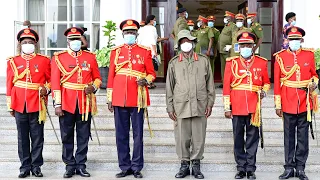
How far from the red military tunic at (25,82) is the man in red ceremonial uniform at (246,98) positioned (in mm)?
2360

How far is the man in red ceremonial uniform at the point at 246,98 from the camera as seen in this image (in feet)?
20.6

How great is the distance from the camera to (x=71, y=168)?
253 inches

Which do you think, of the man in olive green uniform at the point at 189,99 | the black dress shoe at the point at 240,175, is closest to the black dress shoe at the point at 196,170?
the man in olive green uniform at the point at 189,99

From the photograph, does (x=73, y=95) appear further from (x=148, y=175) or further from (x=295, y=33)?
(x=295, y=33)

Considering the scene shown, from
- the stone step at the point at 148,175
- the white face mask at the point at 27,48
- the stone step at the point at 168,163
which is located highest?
the white face mask at the point at 27,48

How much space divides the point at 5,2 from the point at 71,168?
22.1ft

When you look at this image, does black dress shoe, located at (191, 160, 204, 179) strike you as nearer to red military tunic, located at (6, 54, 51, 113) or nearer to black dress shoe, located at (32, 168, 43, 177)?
black dress shoe, located at (32, 168, 43, 177)

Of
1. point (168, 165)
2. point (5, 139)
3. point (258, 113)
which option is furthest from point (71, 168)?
point (258, 113)

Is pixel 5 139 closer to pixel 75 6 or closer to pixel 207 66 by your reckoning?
pixel 207 66

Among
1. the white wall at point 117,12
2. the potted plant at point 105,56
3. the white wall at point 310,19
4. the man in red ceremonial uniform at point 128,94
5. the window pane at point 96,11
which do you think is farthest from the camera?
the window pane at point 96,11

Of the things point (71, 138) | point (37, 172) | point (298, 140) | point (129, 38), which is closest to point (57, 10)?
point (129, 38)

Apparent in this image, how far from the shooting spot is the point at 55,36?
12.3m

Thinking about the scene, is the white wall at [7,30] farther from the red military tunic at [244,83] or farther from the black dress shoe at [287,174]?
the black dress shoe at [287,174]

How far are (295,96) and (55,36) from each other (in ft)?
24.5
